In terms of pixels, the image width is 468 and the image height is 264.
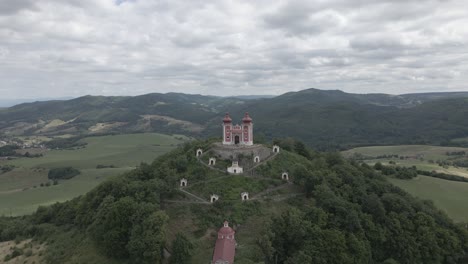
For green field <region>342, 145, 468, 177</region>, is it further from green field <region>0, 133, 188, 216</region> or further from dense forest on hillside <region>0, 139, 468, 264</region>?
green field <region>0, 133, 188, 216</region>

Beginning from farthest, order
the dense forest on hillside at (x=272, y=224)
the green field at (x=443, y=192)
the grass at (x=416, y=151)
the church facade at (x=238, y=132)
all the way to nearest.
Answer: the grass at (x=416, y=151) < the green field at (x=443, y=192) < the church facade at (x=238, y=132) < the dense forest on hillside at (x=272, y=224)

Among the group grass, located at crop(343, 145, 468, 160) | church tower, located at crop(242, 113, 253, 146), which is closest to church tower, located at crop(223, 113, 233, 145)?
church tower, located at crop(242, 113, 253, 146)

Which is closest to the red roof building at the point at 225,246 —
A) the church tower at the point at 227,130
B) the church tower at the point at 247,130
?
the church tower at the point at 247,130

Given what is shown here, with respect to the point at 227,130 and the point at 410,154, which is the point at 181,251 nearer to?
the point at 227,130

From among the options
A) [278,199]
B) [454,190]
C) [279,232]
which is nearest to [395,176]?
[454,190]

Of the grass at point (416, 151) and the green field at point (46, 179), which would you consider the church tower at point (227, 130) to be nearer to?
the green field at point (46, 179)

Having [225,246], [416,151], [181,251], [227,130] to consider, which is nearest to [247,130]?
[227,130]
